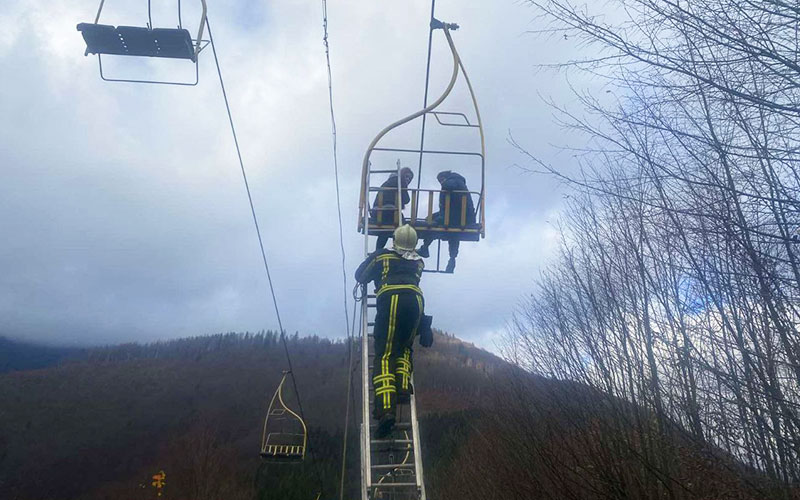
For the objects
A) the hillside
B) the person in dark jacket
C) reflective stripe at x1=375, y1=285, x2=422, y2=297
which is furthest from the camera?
the hillside

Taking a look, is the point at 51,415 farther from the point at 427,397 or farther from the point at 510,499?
the point at 510,499

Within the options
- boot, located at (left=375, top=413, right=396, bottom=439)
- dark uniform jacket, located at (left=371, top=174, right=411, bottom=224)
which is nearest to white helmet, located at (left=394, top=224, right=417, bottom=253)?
dark uniform jacket, located at (left=371, top=174, right=411, bottom=224)

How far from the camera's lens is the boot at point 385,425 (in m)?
5.27

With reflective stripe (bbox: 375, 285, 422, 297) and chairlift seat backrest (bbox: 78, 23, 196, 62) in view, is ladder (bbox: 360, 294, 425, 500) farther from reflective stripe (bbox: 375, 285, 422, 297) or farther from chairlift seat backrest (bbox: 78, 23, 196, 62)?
chairlift seat backrest (bbox: 78, 23, 196, 62)

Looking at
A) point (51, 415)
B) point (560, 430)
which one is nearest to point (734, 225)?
point (560, 430)

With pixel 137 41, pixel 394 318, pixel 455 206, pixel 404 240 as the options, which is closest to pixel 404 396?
pixel 394 318

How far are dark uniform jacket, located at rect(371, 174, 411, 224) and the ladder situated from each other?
6.95ft

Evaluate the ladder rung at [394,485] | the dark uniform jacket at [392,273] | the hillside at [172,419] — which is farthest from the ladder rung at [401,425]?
the hillside at [172,419]

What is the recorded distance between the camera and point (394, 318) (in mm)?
5699

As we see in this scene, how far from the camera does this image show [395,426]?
215 inches

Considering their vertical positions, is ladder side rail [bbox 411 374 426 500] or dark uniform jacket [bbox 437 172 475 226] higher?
dark uniform jacket [bbox 437 172 475 226]

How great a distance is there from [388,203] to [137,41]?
3.82 metres

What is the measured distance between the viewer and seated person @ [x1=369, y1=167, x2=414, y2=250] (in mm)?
7719

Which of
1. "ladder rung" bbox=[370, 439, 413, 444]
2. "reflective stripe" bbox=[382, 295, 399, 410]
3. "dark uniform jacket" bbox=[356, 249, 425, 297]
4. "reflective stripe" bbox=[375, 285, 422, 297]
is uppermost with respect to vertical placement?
"dark uniform jacket" bbox=[356, 249, 425, 297]
